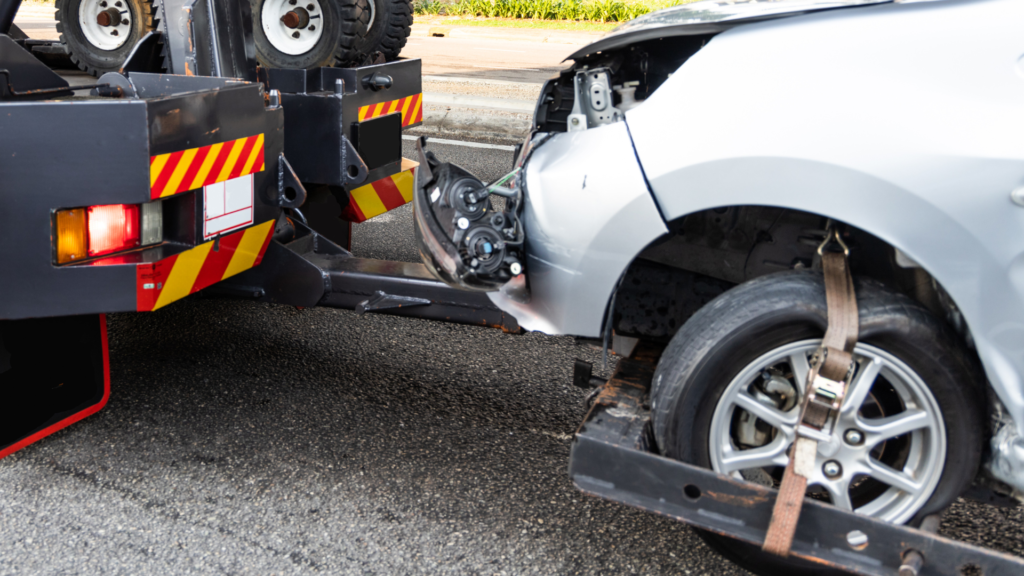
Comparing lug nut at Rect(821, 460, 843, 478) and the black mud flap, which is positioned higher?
lug nut at Rect(821, 460, 843, 478)

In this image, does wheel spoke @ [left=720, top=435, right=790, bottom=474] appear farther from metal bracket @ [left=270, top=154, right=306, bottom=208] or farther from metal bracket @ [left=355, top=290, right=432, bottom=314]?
metal bracket @ [left=270, top=154, right=306, bottom=208]

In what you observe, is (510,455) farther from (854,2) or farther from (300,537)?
(854,2)

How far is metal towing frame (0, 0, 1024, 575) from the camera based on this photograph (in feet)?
6.36

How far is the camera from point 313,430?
9.60 feet

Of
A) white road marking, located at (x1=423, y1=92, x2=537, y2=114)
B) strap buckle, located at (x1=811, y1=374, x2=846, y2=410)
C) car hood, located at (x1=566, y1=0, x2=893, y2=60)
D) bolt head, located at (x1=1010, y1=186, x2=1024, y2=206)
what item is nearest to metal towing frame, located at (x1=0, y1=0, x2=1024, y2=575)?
strap buckle, located at (x1=811, y1=374, x2=846, y2=410)

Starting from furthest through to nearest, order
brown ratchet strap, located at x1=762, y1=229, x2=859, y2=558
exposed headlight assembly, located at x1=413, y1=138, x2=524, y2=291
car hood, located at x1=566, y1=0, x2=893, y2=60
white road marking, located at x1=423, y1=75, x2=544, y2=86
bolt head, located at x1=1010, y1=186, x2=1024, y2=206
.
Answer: white road marking, located at x1=423, y1=75, x2=544, y2=86 < exposed headlight assembly, located at x1=413, y1=138, x2=524, y2=291 < car hood, located at x1=566, y1=0, x2=893, y2=60 < brown ratchet strap, located at x1=762, y1=229, x2=859, y2=558 < bolt head, located at x1=1010, y1=186, x2=1024, y2=206

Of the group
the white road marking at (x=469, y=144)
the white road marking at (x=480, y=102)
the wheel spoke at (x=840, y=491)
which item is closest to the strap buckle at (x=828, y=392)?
the wheel spoke at (x=840, y=491)

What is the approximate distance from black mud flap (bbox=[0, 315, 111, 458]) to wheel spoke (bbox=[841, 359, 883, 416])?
2.35 metres

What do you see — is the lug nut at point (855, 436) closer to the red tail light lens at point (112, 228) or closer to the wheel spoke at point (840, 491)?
the wheel spoke at point (840, 491)

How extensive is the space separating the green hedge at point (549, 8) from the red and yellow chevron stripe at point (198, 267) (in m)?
17.8

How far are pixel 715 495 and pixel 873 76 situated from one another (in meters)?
0.99

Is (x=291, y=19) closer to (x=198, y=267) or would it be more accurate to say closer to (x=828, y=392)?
(x=198, y=267)

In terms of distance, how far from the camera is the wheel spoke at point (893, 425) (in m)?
1.93

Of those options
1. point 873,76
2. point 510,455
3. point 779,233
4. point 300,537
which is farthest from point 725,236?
point 300,537
